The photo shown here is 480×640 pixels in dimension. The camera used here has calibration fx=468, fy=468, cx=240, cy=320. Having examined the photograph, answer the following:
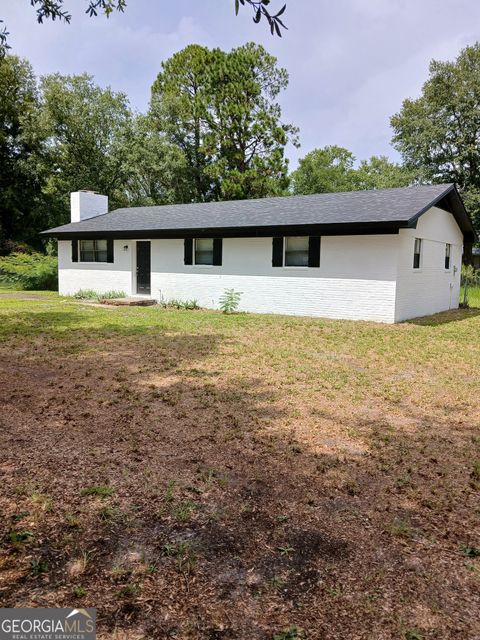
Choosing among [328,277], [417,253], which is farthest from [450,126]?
[328,277]

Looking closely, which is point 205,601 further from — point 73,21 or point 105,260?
point 105,260

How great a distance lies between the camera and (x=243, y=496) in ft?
10.5

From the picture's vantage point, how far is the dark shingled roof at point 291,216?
490 inches

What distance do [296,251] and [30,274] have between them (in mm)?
13745

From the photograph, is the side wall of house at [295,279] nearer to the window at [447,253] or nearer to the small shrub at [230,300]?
the small shrub at [230,300]

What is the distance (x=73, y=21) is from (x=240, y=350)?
5327mm

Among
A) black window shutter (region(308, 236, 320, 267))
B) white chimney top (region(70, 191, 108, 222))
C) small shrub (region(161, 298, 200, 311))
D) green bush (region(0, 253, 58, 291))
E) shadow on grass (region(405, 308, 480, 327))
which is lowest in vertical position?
shadow on grass (region(405, 308, 480, 327))

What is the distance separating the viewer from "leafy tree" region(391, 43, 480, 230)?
30703 millimetres

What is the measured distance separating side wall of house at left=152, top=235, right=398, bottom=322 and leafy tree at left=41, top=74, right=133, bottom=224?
15.0 metres

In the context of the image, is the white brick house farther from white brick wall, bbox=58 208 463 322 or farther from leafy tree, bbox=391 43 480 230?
leafy tree, bbox=391 43 480 230

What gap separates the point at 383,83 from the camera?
686 inches

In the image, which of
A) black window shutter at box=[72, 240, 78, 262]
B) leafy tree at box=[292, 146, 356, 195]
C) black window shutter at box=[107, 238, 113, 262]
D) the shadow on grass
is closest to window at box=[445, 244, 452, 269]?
the shadow on grass

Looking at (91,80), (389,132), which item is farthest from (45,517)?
(389,132)

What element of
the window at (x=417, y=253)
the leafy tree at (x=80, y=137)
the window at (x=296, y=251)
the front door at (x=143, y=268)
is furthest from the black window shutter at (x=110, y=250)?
the leafy tree at (x=80, y=137)
